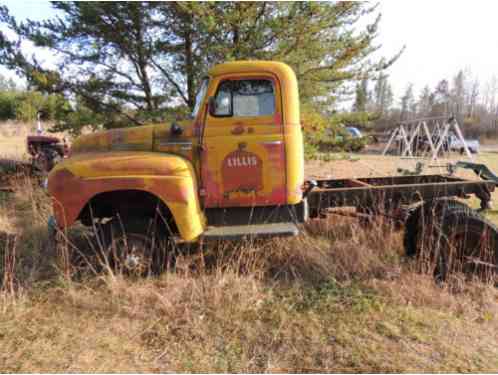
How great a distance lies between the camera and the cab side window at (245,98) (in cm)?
328

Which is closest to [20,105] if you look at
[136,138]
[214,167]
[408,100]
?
[136,138]

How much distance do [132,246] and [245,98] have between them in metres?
1.98

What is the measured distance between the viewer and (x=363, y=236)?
400 centimetres

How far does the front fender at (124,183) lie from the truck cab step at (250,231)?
227mm

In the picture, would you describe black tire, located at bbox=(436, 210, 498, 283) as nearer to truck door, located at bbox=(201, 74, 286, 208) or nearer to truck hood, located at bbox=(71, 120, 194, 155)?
truck door, located at bbox=(201, 74, 286, 208)

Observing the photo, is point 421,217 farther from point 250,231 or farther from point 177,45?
point 177,45

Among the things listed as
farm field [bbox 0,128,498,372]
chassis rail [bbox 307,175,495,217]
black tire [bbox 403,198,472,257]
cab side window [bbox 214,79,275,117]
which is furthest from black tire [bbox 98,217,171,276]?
black tire [bbox 403,198,472,257]

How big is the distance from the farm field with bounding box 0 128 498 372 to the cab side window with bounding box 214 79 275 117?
63.2 inches

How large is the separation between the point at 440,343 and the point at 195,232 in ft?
7.52

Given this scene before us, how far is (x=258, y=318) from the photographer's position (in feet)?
8.94

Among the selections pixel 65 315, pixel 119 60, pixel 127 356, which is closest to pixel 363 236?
pixel 127 356

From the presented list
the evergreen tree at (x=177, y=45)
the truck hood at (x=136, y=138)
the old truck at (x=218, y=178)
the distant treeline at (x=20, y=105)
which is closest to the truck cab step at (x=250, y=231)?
the old truck at (x=218, y=178)

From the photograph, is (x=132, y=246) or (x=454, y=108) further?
(x=454, y=108)

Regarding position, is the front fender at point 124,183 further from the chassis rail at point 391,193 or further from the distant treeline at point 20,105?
the distant treeline at point 20,105
